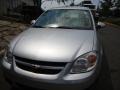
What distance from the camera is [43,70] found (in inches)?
160

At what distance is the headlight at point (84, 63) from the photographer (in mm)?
4086

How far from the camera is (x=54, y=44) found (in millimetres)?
4469

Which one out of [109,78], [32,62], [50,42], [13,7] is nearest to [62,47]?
[50,42]

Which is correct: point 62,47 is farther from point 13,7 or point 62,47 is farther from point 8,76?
point 13,7

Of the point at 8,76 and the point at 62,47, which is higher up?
the point at 62,47

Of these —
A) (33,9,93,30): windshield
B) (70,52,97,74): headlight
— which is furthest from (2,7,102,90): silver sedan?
(33,9,93,30): windshield

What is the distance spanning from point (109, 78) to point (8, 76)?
2.58 m

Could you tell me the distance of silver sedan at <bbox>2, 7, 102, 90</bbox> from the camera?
13.1 ft

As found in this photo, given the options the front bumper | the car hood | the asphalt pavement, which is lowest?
the asphalt pavement

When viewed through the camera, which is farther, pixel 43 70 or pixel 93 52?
pixel 93 52

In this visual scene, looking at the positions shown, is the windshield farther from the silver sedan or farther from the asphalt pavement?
the asphalt pavement

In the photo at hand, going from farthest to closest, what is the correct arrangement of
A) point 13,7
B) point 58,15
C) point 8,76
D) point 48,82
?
point 13,7, point 58,15, point 8,76, point 48,82

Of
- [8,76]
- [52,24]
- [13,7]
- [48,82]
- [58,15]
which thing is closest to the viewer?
[48,82]

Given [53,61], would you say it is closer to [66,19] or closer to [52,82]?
[52,82]
